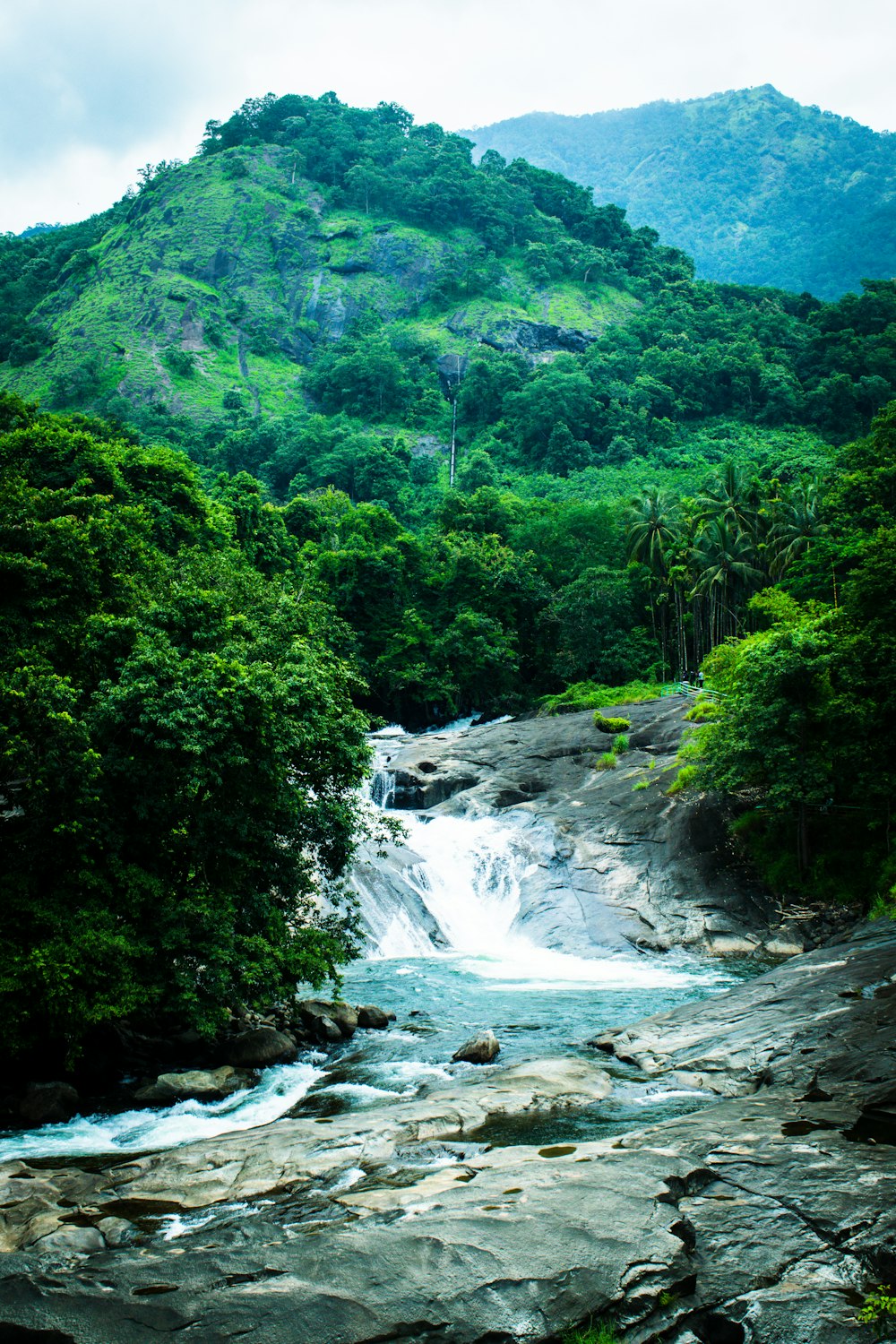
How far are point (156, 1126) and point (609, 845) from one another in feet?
63.4

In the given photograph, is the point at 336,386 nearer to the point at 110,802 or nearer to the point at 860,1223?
the point at 110,802

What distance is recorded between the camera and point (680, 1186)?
30.5 feet

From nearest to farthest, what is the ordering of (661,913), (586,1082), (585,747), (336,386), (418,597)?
1. (586,1082)
2. (661,913)
3. (585,747)
4. (418,597)
5. (336,386)

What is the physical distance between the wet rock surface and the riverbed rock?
208cm

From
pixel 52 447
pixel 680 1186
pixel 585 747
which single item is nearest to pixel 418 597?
pixel 585 747

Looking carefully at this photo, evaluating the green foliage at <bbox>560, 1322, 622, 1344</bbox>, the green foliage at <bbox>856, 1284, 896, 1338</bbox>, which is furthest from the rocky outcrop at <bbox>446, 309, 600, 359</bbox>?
the green foliage at <bbox>560, 1322, 622, 1344</bbox>

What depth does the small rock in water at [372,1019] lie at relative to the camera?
18.6 metres

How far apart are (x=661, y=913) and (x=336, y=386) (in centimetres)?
9258

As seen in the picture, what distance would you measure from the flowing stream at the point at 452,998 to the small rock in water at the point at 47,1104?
25 cm

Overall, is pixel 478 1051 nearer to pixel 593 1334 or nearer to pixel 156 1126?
pixel 156 1126

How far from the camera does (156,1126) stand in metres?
13.3

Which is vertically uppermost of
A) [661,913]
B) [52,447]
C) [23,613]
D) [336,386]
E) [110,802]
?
[336,386]

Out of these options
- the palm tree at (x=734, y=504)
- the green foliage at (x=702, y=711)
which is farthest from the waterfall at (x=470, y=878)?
the palm tree at (x=734, y=504)

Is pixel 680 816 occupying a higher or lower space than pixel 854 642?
lower
